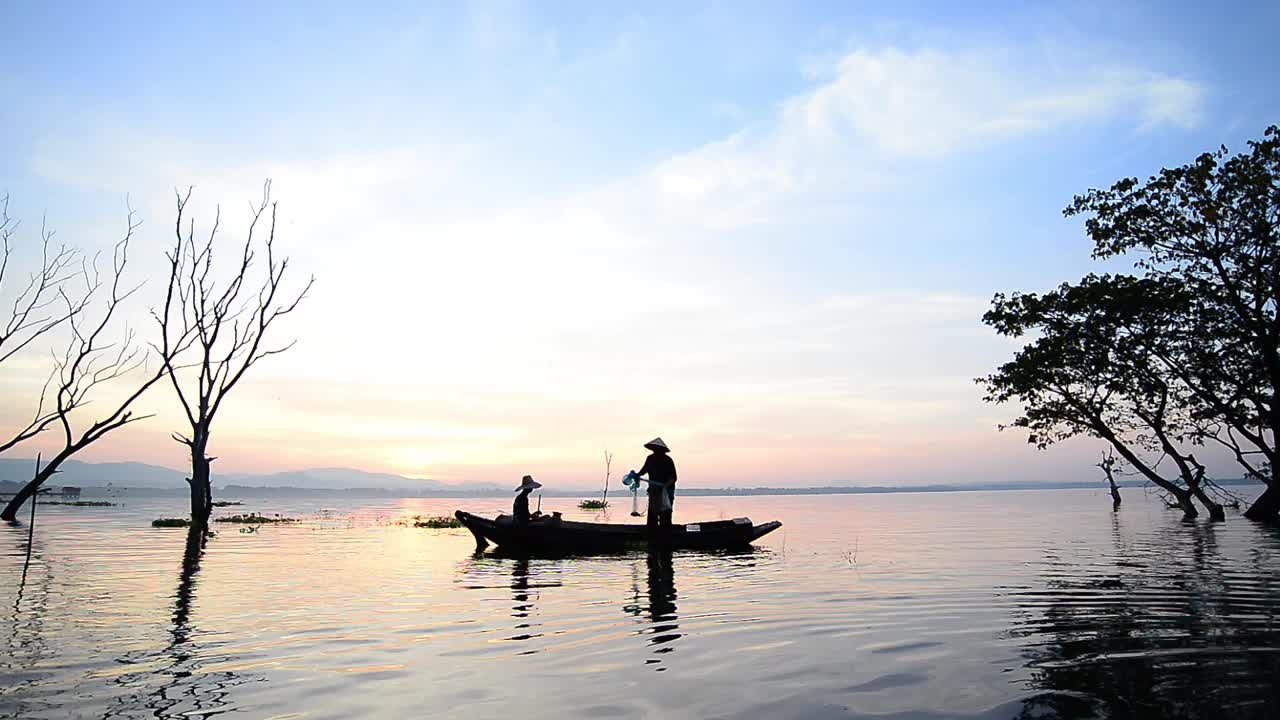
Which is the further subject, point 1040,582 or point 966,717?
point 1040,582

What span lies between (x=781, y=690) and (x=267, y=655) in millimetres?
5156

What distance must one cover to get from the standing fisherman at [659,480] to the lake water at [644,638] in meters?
3.50

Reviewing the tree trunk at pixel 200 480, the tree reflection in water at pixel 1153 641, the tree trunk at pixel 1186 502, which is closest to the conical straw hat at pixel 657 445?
the tree reflection in water at pixel 1153 641

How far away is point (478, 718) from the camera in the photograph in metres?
6.15

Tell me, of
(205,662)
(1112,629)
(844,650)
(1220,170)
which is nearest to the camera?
(205,662)

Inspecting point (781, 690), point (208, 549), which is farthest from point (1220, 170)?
point (208, 549)

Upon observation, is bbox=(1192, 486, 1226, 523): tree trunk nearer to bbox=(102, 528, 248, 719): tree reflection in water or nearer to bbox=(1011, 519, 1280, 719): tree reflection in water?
bbox=(1011, 519, 1280, 719): tree reflection in water

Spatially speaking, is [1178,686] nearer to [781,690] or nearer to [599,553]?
[781,690]

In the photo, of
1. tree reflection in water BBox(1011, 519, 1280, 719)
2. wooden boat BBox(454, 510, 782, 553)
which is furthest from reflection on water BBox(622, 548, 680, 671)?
tree reflection in water BBox(1011, 519, 1280, 719)

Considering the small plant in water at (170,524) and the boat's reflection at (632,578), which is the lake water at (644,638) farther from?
the small plant in water at (170,524)

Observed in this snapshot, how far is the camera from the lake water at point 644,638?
655 cm

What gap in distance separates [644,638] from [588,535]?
40.5 ft

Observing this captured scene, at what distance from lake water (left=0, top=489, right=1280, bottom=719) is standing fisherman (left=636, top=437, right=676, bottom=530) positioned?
350 centimetres

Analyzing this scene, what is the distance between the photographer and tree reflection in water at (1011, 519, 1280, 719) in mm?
6289
